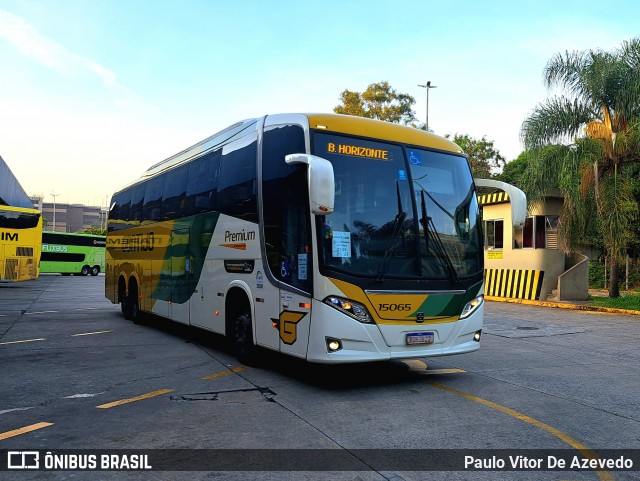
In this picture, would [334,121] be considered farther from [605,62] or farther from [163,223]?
[605,62]

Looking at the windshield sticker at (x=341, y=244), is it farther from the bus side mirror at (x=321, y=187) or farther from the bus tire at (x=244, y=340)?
the bus tire at (x=244, y=340)

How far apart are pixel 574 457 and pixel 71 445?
4254 millimetres

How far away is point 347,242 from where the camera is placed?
668 centimetres

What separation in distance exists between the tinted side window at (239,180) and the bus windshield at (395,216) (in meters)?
1.56

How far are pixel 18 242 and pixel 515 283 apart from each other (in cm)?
2530

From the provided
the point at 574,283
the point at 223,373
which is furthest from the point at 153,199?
the point at 574,283

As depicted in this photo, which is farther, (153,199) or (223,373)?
(153,199)

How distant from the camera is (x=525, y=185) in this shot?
21.5m

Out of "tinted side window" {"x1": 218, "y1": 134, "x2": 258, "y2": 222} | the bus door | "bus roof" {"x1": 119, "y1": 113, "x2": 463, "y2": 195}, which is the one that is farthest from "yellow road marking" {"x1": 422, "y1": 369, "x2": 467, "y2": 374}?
the bus door

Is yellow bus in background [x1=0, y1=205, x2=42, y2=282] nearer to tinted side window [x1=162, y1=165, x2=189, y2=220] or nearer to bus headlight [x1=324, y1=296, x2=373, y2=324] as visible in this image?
tinted side window [x1=162, y1=165, x2=189, y2=220]

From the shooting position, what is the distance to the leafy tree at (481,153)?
48.6m

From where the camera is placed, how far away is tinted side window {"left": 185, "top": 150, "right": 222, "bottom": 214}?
31.5 feet

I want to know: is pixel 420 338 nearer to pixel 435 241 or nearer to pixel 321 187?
pixel 435 241

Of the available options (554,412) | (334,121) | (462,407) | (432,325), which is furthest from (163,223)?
(554,412)
